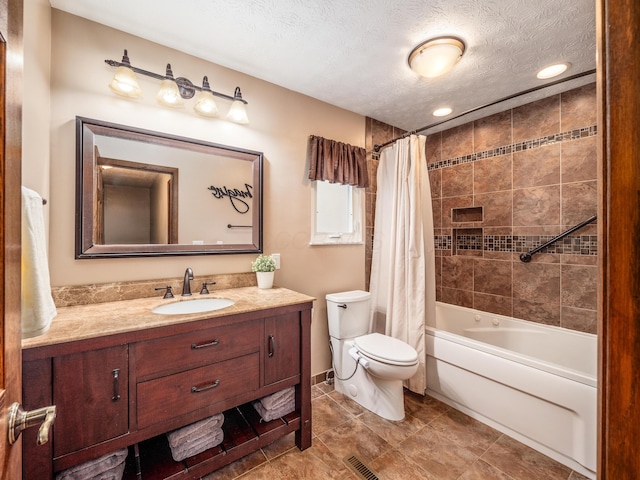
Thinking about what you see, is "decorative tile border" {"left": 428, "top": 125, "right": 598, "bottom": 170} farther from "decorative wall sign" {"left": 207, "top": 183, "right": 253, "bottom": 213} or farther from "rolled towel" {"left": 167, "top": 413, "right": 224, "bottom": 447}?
"rolled towel" {"left": 167, "top": 413, "right": 224, "bottom": 447}

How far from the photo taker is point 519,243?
94.0 inches

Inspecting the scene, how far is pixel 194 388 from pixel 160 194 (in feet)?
3.72

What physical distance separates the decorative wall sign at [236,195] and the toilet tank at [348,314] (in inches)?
39.5

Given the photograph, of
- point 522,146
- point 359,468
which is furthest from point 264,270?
point 522,146

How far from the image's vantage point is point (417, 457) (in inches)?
61.4

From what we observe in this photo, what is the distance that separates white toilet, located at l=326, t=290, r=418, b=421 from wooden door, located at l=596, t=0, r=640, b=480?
Answer: 1419mm

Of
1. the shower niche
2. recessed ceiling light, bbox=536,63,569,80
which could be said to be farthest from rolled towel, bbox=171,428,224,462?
recessed ceiling light, bbox=536,63,569,80

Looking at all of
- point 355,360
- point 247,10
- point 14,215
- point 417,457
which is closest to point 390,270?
point 355,360

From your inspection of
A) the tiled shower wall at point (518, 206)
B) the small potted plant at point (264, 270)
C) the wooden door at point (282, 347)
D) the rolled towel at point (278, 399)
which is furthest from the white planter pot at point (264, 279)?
the tiled shower wall at point (518, 206)

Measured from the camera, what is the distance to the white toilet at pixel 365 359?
1.79 meters

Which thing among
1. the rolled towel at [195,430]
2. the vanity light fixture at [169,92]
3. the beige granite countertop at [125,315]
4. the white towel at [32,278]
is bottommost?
the rolled towel at [195,430]

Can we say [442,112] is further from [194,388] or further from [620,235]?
[194,388]

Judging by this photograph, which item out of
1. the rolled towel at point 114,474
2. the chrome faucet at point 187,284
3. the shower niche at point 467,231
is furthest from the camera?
the shower niche at point 467,231

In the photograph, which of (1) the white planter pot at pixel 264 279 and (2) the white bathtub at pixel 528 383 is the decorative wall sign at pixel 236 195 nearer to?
(1) the white planter pot at pixel 264 279
